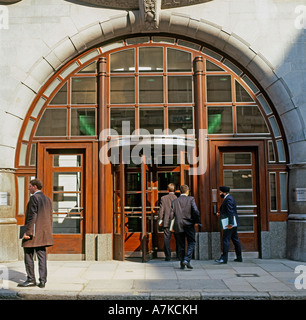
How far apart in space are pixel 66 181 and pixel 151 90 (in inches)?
136

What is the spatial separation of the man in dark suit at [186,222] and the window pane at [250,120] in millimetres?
3007

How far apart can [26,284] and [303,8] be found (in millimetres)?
9891

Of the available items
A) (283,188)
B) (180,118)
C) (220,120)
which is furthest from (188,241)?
(220,120)

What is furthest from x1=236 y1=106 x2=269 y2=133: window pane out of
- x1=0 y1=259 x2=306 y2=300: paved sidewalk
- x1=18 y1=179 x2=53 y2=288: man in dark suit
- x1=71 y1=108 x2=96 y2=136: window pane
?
x1=18 y1=179 x2=53 y2=288: man in dark suit

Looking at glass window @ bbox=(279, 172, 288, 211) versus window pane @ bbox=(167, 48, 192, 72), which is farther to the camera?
window pane @ bbox=(167, 48, 192, 72)

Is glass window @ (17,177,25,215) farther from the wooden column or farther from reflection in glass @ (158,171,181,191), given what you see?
reflection in glass @ (158,171,181,191)

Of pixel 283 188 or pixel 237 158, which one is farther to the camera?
pixel 237 158

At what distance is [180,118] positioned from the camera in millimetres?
11273

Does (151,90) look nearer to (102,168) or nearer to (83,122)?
(83,122)

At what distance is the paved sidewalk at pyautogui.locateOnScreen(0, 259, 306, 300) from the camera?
7.15 m

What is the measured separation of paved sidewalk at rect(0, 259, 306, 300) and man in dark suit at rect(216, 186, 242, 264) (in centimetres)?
29

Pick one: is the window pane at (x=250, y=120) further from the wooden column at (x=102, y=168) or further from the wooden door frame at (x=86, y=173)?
the wooden door frame at (x=86, y=173)
